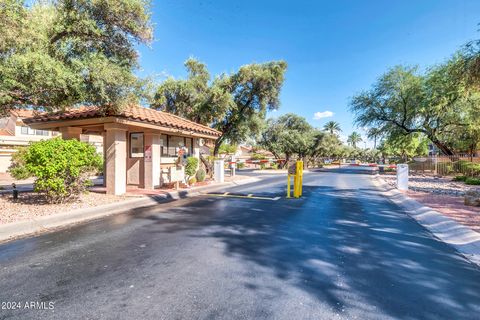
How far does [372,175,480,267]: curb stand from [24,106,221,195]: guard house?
9.95 m

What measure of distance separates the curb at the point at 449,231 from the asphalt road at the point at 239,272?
258mm

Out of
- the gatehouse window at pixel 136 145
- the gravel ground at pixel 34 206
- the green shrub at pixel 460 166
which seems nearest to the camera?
the gravel ground at pixel 34 206

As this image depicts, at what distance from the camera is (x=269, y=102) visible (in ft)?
72.7

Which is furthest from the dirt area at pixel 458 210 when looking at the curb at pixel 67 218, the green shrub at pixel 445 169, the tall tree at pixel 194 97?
the green shrub at pixel 445 169

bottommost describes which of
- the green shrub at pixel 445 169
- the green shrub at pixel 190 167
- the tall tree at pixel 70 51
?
the green shrub at pixel 445 169

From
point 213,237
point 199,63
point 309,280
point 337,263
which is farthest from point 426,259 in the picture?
point 199,63

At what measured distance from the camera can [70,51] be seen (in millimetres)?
8266

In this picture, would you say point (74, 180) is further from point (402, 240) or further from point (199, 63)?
point (199, 63)

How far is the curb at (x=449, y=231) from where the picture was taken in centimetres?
459

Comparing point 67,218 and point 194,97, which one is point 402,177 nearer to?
point 67,218

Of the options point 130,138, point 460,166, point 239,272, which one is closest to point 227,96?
point 130,138

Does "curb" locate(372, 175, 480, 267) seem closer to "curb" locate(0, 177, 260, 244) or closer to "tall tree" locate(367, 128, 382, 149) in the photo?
"curb" locate(0, 177, 260, 244)

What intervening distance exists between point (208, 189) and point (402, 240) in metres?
9.60

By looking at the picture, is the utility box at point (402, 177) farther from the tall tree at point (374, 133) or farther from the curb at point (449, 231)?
the tall tree at point (374, 133)
